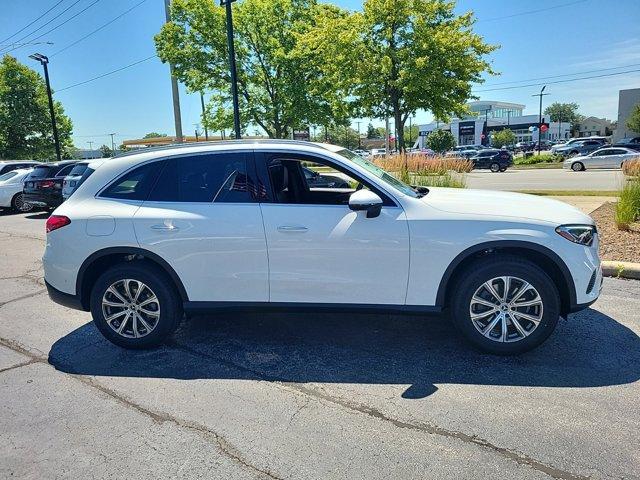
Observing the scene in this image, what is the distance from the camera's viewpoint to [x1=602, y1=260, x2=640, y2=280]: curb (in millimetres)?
5887

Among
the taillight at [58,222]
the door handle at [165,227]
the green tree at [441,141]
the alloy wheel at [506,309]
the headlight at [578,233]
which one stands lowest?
the alloy wheel at [506,309]

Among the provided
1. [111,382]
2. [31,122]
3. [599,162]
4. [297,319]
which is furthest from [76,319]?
[31,122]

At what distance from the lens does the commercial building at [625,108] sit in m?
58.8

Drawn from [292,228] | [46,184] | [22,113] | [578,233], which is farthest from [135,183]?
[22,113]

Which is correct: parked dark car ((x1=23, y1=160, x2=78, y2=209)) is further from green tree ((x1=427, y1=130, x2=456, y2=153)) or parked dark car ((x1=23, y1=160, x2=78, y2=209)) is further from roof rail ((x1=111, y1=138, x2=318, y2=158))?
green tree ((x1=427, y1=130, x2=456, y2=153))

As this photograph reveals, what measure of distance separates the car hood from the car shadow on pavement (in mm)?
1115

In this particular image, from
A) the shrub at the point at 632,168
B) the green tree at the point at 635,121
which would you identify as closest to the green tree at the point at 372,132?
the green tree at the point at 635,121

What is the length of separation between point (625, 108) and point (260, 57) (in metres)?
55.9

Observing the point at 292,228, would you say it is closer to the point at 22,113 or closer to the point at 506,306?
the point at 506,306

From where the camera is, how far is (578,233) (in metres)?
3.68

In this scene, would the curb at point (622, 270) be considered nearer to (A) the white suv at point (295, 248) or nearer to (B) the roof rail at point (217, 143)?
(A) the white suv at point (295, 248)

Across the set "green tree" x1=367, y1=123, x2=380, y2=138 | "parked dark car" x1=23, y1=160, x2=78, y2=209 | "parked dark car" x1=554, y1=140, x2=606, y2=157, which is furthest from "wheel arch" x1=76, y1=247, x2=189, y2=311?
"green tree" x1=367, y1=123, x2=380, y2=138

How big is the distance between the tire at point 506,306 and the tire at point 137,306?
2440mm

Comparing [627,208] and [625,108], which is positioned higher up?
[625,108]
